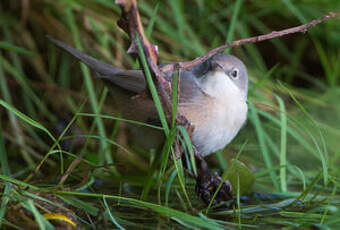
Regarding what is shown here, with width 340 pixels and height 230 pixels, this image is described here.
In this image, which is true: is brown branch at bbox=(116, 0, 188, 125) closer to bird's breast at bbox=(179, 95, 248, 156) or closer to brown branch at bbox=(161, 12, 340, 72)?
brown branch at bbox=(161, 12, 340, 72)

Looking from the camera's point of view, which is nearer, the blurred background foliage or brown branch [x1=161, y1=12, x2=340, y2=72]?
brown branch [x1=161, y1=12, x2=340, y2=72]

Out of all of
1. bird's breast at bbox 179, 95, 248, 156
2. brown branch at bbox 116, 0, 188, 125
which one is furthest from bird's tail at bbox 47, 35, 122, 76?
brown branch at bbox 116, 0, 188, 125

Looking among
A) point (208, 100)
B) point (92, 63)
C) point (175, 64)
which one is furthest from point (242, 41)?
point (92, 63)

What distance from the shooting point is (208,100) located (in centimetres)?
224

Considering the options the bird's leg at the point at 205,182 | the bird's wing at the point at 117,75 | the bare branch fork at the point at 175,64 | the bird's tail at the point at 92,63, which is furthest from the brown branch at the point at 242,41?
the bird's tail at the point at 92,63

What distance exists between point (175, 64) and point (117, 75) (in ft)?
2.26

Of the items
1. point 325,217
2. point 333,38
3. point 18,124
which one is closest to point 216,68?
point 325,217

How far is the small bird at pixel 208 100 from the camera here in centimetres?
220

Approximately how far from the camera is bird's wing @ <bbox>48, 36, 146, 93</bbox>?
235cm

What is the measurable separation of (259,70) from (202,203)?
71.0 inches

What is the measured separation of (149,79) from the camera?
1691 millimetres

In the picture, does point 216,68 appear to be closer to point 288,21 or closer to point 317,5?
point 317,5

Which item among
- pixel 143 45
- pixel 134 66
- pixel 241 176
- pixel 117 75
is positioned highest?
pixel 143 45

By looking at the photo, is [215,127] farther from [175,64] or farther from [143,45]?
[143,45]
